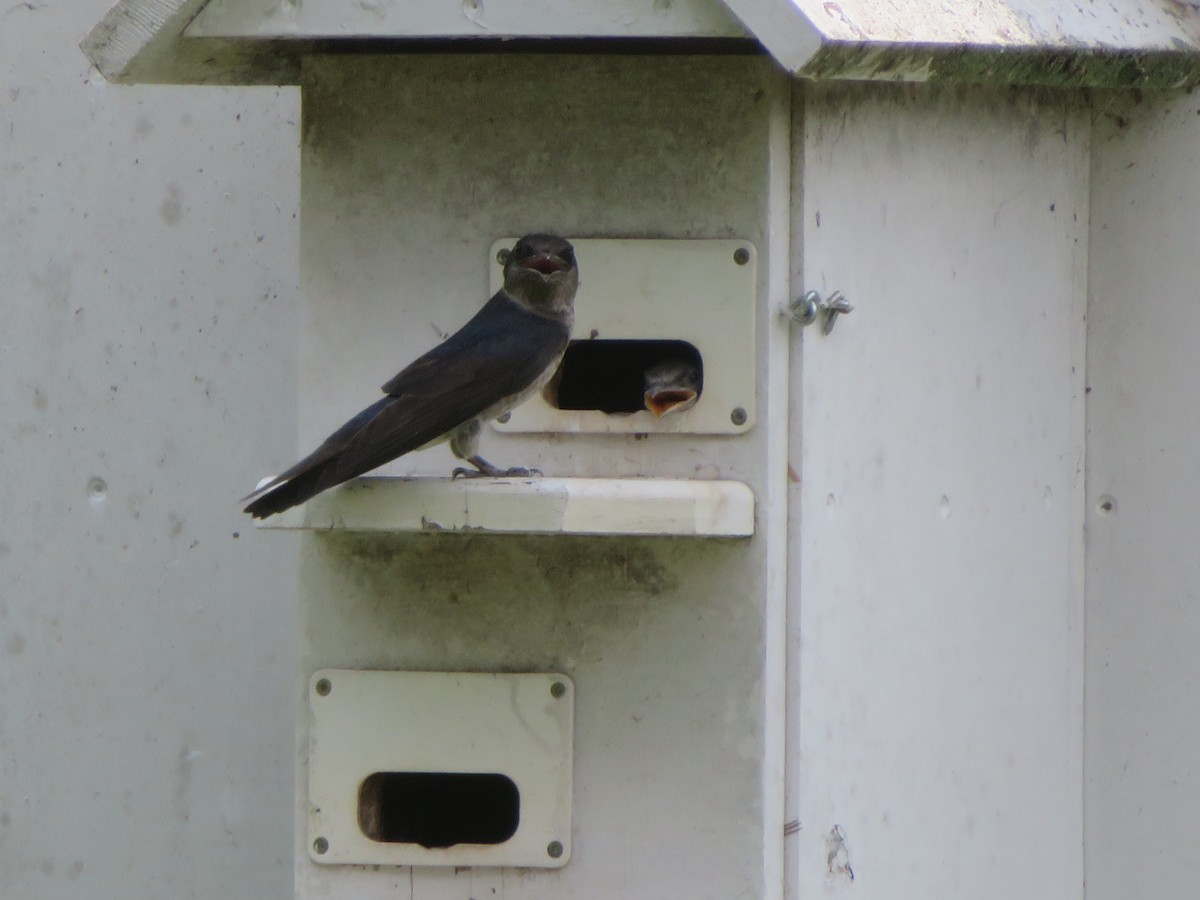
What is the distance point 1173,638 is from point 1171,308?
1.73 ft

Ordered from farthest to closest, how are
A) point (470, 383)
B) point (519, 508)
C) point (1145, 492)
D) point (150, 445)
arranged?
point (150, 445) → point (1145, 492) → point (470, 383) → point (519, 508)

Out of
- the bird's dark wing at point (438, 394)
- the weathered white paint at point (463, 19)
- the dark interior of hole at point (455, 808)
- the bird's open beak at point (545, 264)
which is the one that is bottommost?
the dark interior of hole at point (455, 808)

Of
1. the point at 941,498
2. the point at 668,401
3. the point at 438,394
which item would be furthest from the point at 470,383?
the point at 941,498

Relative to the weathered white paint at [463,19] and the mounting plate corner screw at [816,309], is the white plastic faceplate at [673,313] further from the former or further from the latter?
the weathered white paint at [463,19]

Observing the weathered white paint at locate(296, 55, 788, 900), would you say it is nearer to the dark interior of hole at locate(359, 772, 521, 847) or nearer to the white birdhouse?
the white birdhouse

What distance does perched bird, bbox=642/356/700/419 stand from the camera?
2732 mm

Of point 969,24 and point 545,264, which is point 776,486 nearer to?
point 545,264

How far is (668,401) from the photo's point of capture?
8.97 ft

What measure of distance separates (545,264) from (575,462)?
290mm

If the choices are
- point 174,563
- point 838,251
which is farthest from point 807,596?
point 174,563

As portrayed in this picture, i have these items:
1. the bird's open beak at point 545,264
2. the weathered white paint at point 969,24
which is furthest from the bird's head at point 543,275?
the weathered white paint at point 969,24

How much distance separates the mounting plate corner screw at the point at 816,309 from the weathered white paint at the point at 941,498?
27 millimetres

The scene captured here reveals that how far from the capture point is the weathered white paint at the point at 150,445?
3.45 meters

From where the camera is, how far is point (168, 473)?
3.46 meters
